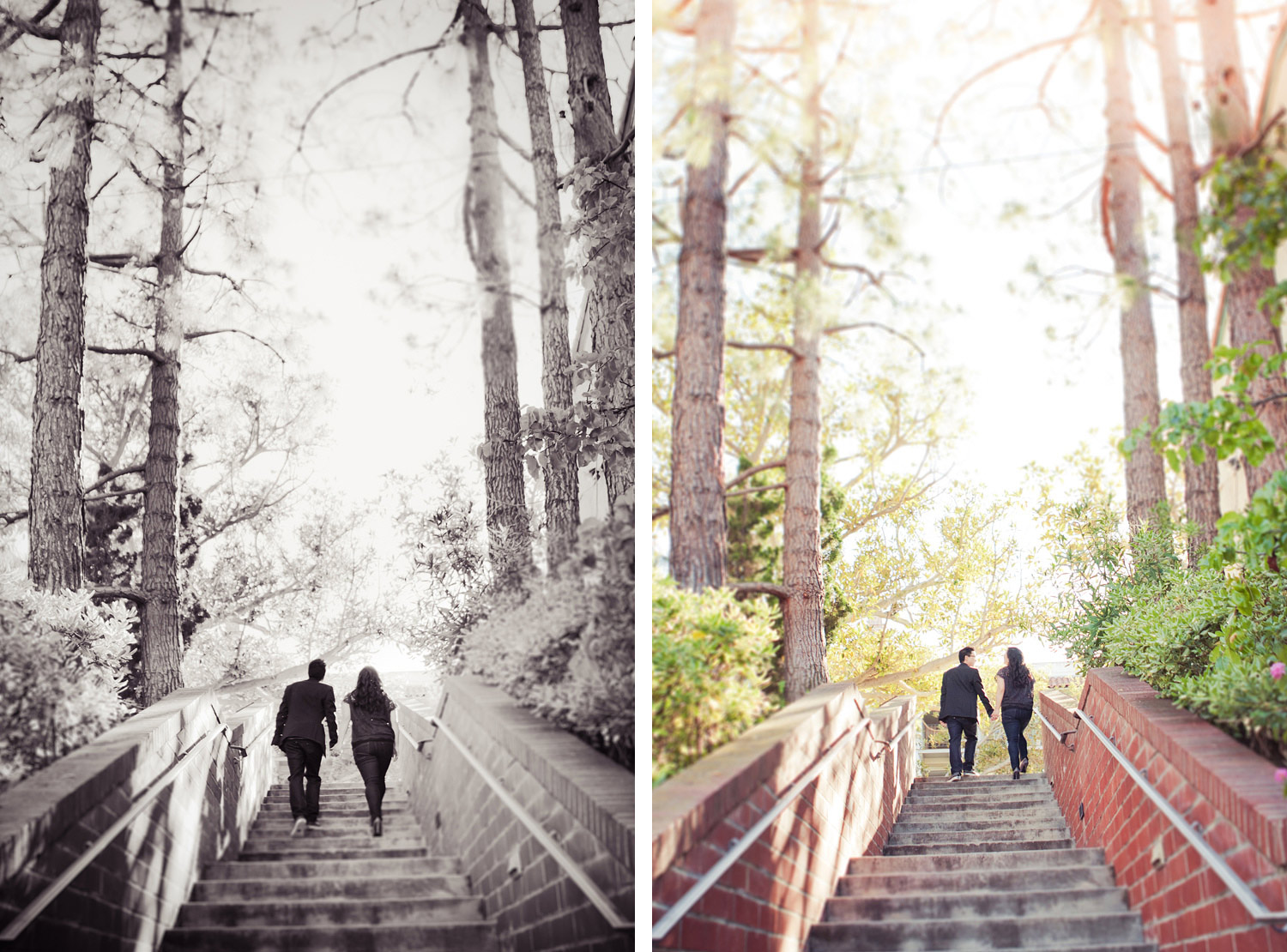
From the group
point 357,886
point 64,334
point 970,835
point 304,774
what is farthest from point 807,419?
point 64,334

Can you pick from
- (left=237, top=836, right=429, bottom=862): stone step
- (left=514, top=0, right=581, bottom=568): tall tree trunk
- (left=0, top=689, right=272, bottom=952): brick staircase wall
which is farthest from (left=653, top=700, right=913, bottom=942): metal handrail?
(left=0, top=689, right=272, bottom=952): brick staircase wall

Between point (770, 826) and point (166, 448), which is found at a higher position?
point (166, 448)

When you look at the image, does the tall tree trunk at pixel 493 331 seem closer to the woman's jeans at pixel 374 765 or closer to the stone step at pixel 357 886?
the woman's jeans at pixel 374 765

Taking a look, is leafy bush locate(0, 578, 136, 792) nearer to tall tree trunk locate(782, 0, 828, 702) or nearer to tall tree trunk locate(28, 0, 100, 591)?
tall tree trunk locate(28, 0, 100, 591)

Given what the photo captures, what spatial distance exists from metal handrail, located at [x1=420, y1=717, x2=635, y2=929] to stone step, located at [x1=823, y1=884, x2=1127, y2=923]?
1.10 meters

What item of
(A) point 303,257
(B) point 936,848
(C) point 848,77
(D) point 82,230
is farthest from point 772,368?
(D) point 82,230

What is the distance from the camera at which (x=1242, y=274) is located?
4.57m

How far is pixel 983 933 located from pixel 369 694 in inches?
103

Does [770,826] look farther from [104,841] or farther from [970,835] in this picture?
[104,841]

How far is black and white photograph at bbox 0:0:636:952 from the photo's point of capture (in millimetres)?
3838

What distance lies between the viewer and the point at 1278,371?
4559 mm

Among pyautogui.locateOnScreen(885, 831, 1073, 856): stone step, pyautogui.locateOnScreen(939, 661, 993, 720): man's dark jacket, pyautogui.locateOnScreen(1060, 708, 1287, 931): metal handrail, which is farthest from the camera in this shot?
pyautogui.locateOnScreen(885, 831, 1073, 856): stone step

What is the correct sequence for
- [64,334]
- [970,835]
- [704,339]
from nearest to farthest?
[64,334] < [704,339] < [970,835]

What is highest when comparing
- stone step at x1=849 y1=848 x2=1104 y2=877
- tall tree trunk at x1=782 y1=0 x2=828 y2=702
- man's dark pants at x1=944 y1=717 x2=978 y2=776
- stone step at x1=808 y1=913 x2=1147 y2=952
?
tall tree trunk at x1=782 y1=0 x2=828 y2=702
